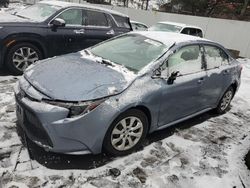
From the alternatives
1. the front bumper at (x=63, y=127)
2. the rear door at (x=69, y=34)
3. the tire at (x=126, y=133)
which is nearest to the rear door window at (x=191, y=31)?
the rear door at (x=69, y=34)

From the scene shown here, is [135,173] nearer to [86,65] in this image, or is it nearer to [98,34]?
[86,65]

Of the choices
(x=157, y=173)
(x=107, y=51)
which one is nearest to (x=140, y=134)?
(x=157, y=173)

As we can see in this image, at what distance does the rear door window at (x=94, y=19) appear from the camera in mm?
7289

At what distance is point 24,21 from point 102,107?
4.02 meters

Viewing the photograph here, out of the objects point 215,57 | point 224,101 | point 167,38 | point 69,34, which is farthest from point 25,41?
point 224,101

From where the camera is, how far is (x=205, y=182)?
3.65 m

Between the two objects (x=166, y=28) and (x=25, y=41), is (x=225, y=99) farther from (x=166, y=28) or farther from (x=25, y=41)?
(x=166, y=28)

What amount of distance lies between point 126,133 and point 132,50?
4.57 feet

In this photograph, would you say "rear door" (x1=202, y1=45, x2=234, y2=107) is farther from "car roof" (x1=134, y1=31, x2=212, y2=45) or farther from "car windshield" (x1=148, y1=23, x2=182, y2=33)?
"car windshield" (x1=148, y1=23, x2=182, y2=33)

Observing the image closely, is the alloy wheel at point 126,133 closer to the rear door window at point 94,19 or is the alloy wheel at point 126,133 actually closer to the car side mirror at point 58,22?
the car side mirror at point 58,22

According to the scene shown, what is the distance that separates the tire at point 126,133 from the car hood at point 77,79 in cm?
38

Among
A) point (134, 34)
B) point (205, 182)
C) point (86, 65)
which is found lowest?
point (205, 182)

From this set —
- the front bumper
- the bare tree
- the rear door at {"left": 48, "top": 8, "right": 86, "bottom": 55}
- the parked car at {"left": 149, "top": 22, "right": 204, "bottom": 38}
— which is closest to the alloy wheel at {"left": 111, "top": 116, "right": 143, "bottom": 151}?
the front bumper

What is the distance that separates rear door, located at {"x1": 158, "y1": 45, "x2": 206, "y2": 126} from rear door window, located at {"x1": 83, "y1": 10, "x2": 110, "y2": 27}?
3362mm
